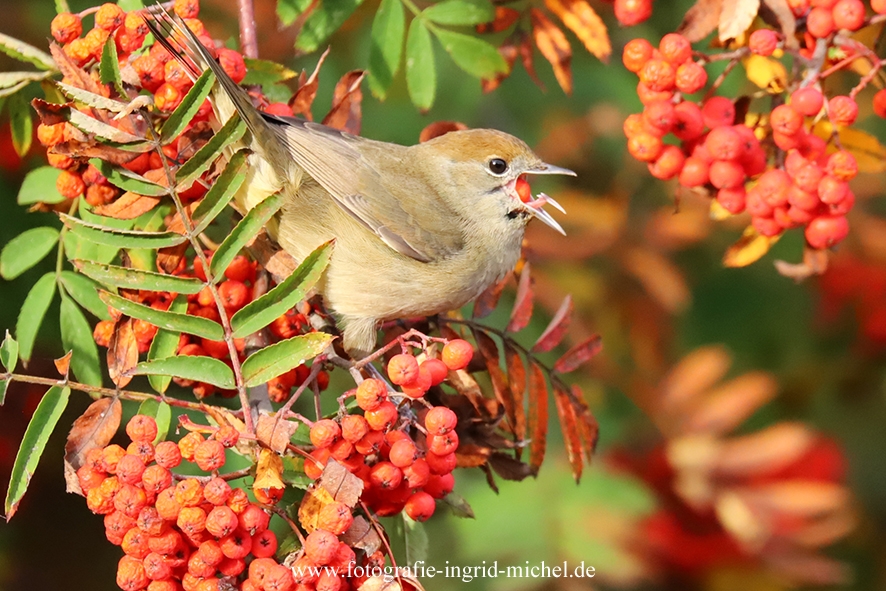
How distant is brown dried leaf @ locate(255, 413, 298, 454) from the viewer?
6.48 ft

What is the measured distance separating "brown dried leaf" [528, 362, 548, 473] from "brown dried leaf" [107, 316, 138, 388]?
1.19 meters

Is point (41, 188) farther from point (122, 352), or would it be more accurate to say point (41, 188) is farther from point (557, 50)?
point (557, 50)

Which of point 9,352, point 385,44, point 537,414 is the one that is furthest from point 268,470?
point 385,44

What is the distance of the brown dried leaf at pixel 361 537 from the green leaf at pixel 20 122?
1481mm

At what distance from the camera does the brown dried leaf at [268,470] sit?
1.92 m

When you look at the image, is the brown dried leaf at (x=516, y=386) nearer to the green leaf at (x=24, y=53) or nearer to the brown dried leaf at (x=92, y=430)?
the brown dried leaf at (x=92, y=430)

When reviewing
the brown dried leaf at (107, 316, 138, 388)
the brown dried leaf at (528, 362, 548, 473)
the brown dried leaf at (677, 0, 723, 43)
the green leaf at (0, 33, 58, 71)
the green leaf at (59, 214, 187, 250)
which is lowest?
the brown dried leaf at (528, 362, 548, 473)

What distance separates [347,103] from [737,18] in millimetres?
1179

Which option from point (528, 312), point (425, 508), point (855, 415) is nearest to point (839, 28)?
point (528, 312)

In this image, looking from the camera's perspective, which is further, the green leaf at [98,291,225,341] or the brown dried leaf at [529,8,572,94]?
the brown dried leaf at [529,8,572,94]

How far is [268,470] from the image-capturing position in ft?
6.43

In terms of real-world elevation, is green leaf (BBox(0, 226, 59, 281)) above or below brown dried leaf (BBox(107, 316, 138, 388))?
below

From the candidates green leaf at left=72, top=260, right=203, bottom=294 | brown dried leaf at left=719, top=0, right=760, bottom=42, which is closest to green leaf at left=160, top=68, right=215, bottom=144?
green leaf at left=72, top=260, right=203, bottom=294

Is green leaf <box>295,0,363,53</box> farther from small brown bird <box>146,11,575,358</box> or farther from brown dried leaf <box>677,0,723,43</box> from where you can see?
brown dried leaf <box>677,0,723,43</box>
